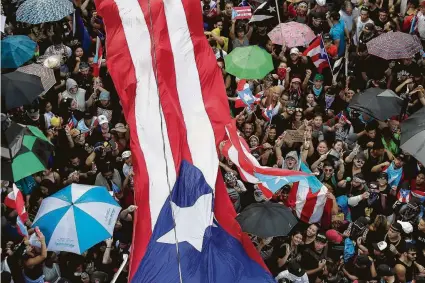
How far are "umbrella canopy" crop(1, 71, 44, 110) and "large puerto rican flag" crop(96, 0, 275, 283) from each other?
1.53m

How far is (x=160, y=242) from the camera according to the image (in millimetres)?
10586

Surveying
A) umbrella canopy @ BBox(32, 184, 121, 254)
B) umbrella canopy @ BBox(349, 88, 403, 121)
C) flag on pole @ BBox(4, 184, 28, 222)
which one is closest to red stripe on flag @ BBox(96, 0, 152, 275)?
umbrella canopy @ BBox(32, 184, 121, 254)

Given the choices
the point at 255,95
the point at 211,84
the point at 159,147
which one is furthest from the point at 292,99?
the point at 159,147

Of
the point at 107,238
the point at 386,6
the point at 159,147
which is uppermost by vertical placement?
the point at 159,147

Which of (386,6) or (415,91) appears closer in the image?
(415,91)

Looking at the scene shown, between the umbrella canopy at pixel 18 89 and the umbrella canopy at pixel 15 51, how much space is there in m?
1.19

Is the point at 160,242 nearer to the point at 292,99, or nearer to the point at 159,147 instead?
the point at 159,147

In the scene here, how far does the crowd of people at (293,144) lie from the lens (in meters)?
12.0

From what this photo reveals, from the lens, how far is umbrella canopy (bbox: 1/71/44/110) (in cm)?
1305

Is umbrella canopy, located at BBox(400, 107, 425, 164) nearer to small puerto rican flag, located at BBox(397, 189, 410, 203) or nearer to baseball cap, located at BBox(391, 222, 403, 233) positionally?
small puerto rican flag, located at BBox(397, 189, 410, 203)

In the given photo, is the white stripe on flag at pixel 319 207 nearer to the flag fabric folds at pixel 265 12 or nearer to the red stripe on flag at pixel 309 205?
the red stripe on flag at pixel 309 205

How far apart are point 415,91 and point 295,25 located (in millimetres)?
2210

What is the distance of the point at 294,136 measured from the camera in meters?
13.8

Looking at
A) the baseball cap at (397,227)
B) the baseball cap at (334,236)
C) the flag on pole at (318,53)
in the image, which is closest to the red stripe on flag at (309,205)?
the baseball cap at (334,236)
